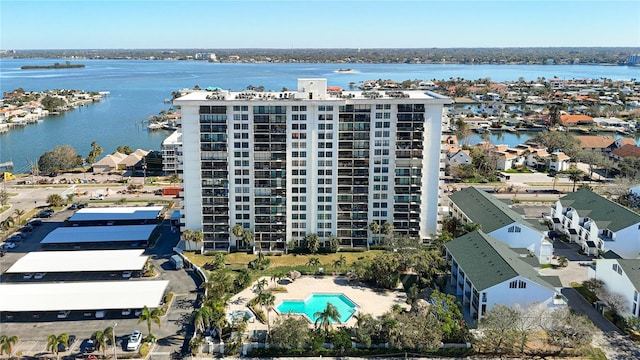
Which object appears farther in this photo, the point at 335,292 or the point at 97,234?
the point at 97,234

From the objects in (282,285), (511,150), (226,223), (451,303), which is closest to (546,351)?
(451,303)

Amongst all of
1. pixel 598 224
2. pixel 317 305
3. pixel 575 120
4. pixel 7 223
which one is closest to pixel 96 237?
pixel 7 223

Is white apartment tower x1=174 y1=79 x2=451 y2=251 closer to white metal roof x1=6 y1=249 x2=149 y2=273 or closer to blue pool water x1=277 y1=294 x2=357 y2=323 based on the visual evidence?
white metal roof x1=6 y1=249 x2=149 y2=273

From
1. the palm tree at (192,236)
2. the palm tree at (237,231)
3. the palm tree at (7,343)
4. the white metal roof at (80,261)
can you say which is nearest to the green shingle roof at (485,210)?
the palm tree at (237,231)

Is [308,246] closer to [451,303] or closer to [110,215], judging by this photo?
[451,303]

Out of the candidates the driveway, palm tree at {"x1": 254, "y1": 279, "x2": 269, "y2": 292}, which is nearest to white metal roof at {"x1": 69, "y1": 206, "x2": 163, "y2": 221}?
palm tree at {"x1": 254, "y1": 279, "x2": 269, "y2": 292}

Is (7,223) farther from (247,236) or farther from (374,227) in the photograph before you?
(374,227)
